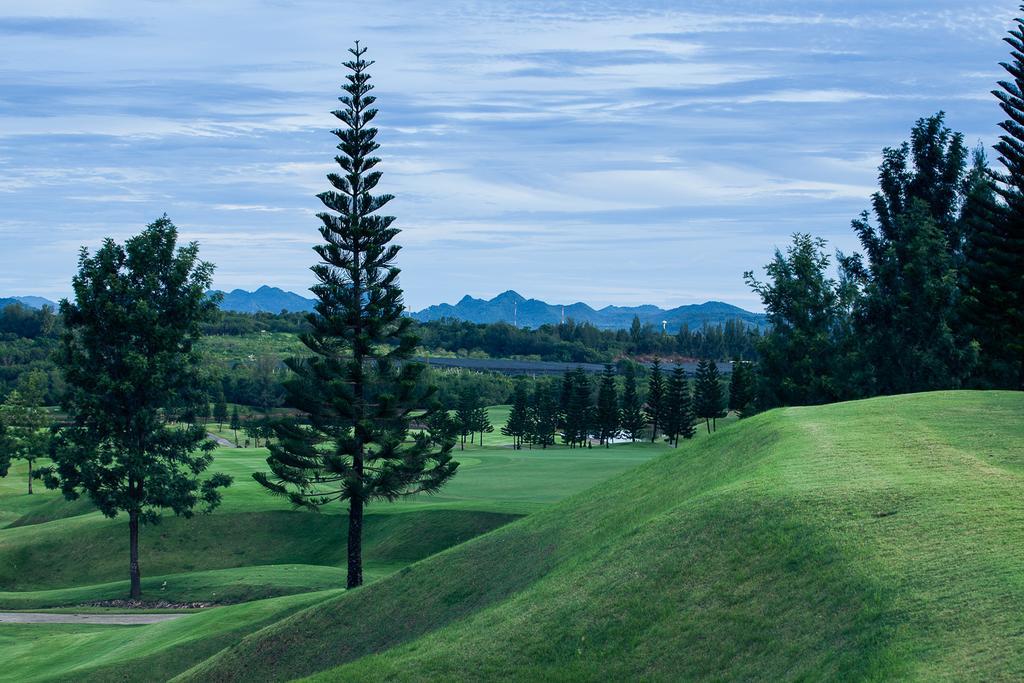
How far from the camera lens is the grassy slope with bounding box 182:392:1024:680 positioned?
12734 millimetres

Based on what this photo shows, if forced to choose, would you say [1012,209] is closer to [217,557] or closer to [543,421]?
[217,557]

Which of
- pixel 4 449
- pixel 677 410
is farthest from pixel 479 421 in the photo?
pixel 4 449

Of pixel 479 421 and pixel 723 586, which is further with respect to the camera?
pixel 479 421

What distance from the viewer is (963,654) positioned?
37.7 ft

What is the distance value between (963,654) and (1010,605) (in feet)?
3.95

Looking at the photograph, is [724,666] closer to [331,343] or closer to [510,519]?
[331,343]

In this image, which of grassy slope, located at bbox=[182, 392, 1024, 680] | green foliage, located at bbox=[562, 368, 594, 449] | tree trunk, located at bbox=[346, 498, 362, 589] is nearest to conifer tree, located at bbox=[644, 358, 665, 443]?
green foliage, located at bbox=[562, 368, 594, 449]

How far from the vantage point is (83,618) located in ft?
115

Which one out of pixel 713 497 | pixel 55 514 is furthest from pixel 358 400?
pixel 55 514

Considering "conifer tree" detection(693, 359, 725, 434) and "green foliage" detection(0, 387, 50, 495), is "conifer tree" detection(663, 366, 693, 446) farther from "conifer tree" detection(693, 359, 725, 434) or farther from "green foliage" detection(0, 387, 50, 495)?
"green foliage" detection(0, 387, 50, 495)

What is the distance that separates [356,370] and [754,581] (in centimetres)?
2301

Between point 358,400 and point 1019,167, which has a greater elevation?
point 1019,167

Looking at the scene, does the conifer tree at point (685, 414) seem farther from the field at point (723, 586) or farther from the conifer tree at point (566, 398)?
the field at point (723, 586)

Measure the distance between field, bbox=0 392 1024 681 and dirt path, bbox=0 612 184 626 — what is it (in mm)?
1783
